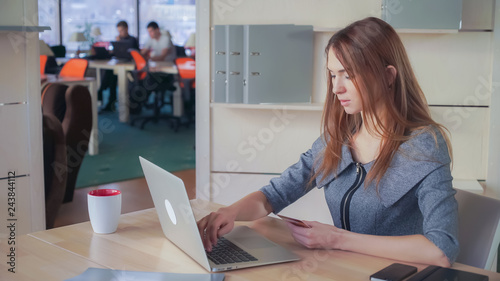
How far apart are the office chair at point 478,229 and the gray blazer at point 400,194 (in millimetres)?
120

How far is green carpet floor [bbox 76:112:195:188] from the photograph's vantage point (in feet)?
19.3

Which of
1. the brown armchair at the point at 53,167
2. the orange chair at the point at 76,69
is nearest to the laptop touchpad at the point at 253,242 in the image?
the brown armchair at the point at 53,167

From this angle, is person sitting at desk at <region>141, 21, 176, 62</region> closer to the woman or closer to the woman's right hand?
the woman

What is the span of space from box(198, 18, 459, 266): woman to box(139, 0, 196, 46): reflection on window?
10607mm

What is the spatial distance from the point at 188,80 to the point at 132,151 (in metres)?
1.98

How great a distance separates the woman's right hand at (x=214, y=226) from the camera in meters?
1.52

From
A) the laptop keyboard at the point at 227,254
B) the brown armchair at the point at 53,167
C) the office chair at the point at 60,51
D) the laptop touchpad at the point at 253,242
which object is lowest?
the brown armchair at the point at 53,167

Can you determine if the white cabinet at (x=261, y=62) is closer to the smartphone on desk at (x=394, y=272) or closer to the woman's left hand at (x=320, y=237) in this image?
the woman's left hand at (x=320, y=237)

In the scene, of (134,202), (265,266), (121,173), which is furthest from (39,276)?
(121,173)

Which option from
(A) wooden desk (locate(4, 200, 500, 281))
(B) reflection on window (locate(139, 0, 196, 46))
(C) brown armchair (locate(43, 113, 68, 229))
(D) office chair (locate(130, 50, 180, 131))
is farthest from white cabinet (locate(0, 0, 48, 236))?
(B) reflection on window (locate(139, 0, 196, 46))

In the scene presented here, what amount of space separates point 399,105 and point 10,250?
1.11m

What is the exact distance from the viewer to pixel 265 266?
1386 mm

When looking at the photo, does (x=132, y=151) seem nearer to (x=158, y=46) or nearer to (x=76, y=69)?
(x=76, y=69)

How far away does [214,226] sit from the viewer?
5.08ft
